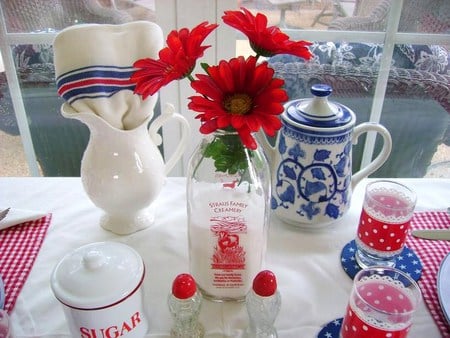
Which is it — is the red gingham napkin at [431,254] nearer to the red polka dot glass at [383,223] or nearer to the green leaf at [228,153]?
the red polka dot glass at [383,223]

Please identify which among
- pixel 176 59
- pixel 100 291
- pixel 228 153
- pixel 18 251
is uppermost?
pixel 176 59

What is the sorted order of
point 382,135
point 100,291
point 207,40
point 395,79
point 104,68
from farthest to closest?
point 395,79, point 207,40, point 382,135, point 104,68, point 100,291

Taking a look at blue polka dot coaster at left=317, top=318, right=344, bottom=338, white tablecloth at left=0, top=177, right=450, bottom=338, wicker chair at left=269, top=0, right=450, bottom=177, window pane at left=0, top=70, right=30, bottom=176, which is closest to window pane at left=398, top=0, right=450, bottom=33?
wicker chair at left=269, top=0, right=450, bottom=177

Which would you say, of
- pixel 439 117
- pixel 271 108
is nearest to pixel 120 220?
pixel 271 108

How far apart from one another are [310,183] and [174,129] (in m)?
0.45

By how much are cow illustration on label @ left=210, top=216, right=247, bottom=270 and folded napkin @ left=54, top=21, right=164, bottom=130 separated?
0.20m

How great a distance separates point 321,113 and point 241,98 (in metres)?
0.21

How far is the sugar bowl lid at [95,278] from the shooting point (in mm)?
487

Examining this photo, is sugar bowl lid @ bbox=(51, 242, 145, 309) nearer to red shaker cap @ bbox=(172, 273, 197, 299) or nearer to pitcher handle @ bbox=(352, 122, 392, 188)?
red shaker cap @ bbox=(172, 273, 197, 299)

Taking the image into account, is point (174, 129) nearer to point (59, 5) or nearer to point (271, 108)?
point (59, 5)

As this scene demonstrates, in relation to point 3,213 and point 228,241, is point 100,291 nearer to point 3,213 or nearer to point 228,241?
point 228,241

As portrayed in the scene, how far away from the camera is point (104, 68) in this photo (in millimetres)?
631

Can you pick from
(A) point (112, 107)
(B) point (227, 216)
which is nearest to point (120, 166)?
(A) point (112, 107)

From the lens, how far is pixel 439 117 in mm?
1191
